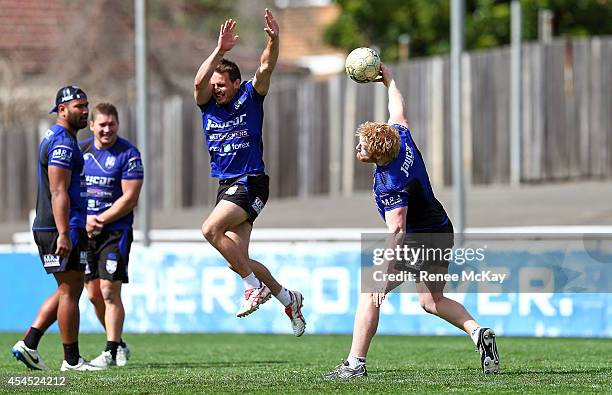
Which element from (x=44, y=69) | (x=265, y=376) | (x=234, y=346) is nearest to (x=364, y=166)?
(x=44, y=69)

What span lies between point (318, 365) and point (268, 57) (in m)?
2.58

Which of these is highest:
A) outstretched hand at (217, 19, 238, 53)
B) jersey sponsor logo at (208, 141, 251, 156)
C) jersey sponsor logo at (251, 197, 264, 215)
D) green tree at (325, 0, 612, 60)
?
green tree at (325, 0, 612, 60)

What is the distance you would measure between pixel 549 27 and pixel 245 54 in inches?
384

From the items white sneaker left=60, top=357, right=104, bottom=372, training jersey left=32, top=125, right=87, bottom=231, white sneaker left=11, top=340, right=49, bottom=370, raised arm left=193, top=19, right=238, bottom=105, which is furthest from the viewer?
white sneaker left=11, top=340, right=49, bottom=370

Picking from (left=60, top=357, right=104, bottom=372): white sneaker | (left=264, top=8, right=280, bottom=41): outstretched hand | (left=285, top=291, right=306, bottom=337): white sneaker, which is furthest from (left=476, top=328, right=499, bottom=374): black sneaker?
(left=60, top=357, right=104, bottom=372): white sneaker

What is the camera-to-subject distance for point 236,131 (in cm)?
1045

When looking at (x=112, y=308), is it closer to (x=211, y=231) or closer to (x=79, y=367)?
(x=79, y=367)

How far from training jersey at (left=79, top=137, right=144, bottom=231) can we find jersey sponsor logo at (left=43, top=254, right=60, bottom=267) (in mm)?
986

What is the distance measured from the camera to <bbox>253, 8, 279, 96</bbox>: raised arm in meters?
10.2

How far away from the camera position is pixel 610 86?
25.2 metres

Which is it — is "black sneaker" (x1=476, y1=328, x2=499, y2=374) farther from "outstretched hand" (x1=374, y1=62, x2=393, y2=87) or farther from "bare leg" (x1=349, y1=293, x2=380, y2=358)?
"outstretched hand" (x1=374, y1=62, x2=393, y2=87)

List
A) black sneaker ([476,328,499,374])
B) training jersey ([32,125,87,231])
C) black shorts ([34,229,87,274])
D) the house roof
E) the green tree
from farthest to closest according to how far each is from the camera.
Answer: the house roof
the green tree
black shorts ([34,229,87,274])
training jersey ([32,125,87,231])
black sneaker ([476,328,499,374])

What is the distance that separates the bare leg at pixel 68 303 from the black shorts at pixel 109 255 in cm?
63

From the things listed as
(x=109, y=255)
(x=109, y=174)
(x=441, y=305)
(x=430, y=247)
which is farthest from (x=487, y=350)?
(x=109, y=174)
